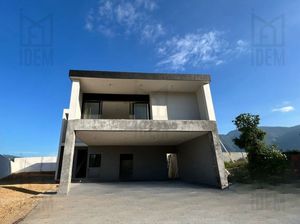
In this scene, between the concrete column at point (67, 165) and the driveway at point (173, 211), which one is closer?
the driveway at point (173, 211)

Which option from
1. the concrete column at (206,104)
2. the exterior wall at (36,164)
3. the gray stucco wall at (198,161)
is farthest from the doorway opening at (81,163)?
the exterior wall at (36,164)

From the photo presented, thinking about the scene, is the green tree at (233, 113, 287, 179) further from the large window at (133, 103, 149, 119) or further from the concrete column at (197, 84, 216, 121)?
the large window at (133, 103, 149, 119)

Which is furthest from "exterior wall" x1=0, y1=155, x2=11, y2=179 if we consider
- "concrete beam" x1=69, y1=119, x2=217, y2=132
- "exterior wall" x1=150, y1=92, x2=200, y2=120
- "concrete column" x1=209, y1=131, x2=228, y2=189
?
"concrete column" x1=209, y1=131, x2=228, y2=189

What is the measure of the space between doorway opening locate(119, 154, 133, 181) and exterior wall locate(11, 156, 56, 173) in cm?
1355

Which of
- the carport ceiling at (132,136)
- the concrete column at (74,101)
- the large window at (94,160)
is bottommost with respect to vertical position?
the large window at (94,160)

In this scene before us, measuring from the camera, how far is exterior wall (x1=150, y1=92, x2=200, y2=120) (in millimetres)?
11980

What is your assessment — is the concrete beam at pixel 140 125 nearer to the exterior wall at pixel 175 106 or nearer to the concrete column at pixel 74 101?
the concrete column at pixel 74 101

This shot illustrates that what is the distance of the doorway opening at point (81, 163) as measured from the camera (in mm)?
14310

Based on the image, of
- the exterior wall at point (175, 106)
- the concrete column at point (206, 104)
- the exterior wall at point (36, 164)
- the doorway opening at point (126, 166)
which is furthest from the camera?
the exterior wall at point (36, 164)

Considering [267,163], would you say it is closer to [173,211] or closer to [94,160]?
[173,211]

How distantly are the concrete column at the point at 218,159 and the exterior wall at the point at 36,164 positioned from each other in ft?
69.4

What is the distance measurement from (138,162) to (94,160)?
3.08m

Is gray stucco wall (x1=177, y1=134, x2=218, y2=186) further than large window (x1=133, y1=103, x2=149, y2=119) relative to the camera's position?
No

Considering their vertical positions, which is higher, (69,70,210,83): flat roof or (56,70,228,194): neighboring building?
(69,70,210,83): flat roof
